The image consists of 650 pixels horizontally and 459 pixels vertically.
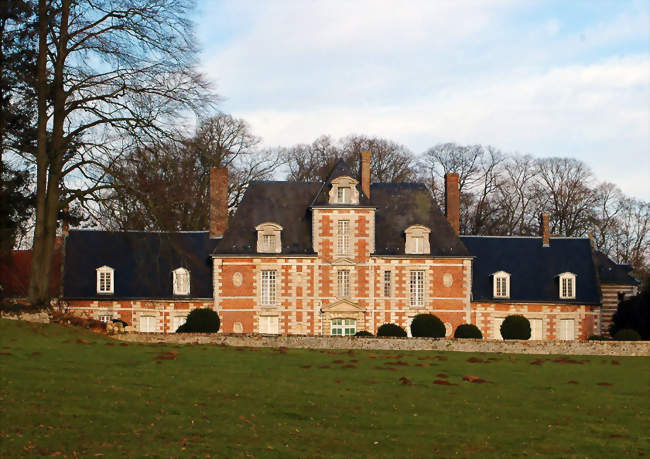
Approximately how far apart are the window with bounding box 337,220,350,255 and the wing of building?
0.15ft

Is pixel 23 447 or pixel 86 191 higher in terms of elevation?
pixel 86 191

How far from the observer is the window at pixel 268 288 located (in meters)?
42.4

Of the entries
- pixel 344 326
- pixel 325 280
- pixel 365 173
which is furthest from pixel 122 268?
pixel 365 173

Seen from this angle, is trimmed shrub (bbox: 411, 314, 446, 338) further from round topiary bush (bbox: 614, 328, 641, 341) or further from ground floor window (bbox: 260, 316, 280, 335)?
ground floor window (bbox: 260, 316, 280, 335)

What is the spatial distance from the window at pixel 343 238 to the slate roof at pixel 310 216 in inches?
37.1

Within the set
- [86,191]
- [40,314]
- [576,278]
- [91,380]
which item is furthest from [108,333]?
[576,278]

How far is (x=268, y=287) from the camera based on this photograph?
139ft

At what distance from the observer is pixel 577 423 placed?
15203 millimetres

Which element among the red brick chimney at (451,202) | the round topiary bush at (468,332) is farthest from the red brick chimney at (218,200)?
the round topiary bush at (468,332)

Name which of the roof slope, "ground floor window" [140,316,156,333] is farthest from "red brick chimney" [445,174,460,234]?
"ground floor window" [140,316,156,333]

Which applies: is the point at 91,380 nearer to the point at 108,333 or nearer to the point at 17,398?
the point at 17,398

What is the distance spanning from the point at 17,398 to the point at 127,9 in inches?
546

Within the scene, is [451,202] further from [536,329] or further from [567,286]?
[536,329]

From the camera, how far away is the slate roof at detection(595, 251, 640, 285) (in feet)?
148
